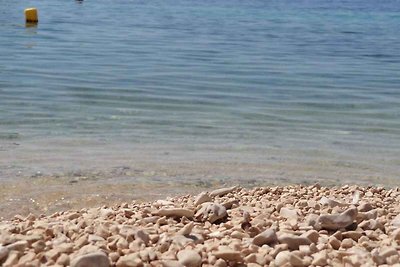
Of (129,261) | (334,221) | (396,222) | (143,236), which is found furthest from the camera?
(396,222)

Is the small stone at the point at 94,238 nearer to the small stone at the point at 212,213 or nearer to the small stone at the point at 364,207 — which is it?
the small stone at the point at 212,213

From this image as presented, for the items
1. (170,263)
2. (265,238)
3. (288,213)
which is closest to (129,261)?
(170,263)

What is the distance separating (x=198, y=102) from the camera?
1324 cm

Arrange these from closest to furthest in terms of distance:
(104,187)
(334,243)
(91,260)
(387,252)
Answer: (91,260) → (387,252) → (334,243) → (104,187)

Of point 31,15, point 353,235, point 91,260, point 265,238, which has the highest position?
point 91,260

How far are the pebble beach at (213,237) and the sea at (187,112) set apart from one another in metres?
2.60

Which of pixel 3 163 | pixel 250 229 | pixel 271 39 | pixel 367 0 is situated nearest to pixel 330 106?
pixel 3 163

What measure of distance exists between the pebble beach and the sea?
2.60 meters

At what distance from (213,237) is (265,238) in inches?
14.4

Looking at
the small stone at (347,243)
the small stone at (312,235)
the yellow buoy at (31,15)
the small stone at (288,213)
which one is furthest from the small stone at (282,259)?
the yellow buoy at (31,15)

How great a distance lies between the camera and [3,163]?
8.52 meters

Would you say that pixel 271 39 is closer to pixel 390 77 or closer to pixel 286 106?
pixel 390 77

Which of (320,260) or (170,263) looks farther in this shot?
(320,260)

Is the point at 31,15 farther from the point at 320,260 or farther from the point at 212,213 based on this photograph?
the point at 320,260
